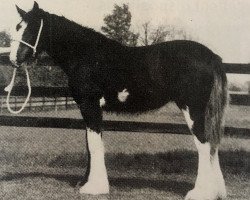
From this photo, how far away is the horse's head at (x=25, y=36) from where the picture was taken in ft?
16.5

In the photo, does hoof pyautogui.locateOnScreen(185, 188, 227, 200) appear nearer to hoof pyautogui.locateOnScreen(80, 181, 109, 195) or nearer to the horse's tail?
the horse's tail

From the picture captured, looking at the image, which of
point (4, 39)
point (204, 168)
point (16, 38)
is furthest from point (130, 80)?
point (4, 39)

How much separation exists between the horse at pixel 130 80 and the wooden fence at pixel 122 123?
75 cm

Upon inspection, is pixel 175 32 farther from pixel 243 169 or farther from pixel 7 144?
pixel 7 144

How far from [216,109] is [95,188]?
62.5 inches

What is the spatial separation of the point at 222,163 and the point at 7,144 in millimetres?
4369

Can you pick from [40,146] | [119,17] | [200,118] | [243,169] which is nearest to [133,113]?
[200,118]

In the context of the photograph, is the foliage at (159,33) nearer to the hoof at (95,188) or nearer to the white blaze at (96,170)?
the white blaze at (96,170)

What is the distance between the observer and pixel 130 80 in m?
4.83

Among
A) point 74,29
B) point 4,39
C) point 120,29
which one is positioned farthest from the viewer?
point 4,39

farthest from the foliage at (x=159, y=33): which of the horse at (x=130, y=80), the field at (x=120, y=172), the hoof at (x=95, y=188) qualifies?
the hoof at (x=95, y=188)

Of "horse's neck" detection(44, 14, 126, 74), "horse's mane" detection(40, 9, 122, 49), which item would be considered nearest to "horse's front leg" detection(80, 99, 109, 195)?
"horse's neck" detection(44, 14, 126, 74)

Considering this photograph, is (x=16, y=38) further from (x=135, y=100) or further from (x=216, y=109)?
(x=216, y=109)

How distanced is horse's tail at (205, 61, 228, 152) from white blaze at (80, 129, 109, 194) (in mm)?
1217
